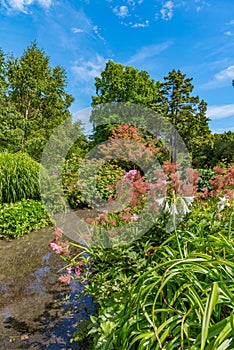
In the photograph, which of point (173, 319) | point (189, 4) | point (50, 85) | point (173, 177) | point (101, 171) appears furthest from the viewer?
point (50, 85)

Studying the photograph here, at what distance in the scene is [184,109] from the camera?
1455cm

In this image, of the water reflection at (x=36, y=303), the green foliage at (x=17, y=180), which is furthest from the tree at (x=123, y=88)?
the water reflection at (x=36, y=303)

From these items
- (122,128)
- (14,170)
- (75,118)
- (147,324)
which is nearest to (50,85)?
(75,118)

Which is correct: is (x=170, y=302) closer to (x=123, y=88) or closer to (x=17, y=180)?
(x=17, y=180)

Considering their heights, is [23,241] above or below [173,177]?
below

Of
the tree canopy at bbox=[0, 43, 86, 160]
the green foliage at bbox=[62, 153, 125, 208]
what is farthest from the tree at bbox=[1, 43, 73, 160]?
the green foliage at bbox=[62, 153, 125, 208]

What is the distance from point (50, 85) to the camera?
40.8 feet

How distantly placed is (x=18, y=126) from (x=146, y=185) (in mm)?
10713

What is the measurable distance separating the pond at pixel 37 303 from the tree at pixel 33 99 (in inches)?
338

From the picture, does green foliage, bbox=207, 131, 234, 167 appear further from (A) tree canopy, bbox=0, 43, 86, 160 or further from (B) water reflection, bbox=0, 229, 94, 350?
(B) water reflection, bbox=0, 229, 94, 350

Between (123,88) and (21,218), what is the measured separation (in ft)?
44.8

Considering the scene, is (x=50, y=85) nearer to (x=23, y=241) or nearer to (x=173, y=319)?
(x=23, y=241)

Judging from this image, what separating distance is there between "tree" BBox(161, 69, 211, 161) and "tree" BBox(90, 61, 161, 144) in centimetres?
114

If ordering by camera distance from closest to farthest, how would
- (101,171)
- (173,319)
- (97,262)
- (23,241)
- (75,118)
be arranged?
1. (173,319)
2. (97,262)
3. (23,241)
4. (101,171)
5. (75,118)
